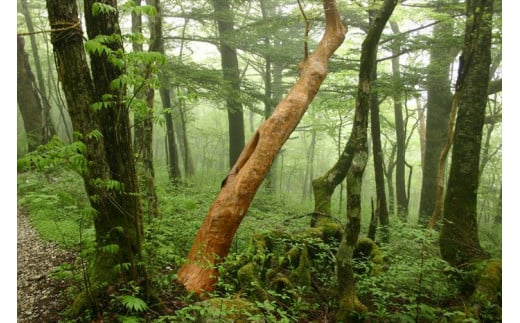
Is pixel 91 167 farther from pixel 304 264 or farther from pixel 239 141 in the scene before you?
pixel 239 141

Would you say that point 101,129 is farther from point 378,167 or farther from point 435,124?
point 435,124

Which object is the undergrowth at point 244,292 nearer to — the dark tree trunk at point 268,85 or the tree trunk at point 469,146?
the tree trunk at point 469,146

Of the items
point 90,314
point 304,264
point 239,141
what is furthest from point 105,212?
point 239,141

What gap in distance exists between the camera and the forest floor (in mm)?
3955

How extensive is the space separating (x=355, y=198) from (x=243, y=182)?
6.73 feet

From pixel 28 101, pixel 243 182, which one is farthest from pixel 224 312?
pixel 28 101

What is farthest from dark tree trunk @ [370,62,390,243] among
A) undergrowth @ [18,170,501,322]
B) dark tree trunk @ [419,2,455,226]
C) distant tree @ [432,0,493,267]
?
dark tree trunk @ [419,2,455,226]

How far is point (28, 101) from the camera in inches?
475

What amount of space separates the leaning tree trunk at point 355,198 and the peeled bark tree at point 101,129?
2.39 m

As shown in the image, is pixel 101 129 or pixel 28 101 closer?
pixel 101 129

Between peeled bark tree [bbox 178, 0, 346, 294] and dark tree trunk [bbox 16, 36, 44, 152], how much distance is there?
8.97 meters

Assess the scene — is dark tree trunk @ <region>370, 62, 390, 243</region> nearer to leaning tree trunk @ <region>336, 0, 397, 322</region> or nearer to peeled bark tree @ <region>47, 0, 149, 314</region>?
leaning tree trunk @ <region>336, 0, 397, 322</region>

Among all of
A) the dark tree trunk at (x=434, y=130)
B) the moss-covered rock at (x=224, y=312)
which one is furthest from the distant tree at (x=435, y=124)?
the moss-covered rock at (x=224, y=312)

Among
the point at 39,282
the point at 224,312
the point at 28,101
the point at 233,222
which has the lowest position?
the point at 39,282
